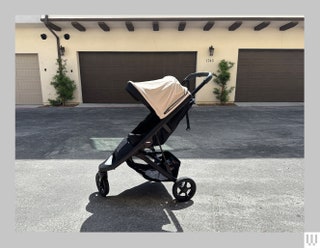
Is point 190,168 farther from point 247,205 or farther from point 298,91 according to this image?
point 298,91

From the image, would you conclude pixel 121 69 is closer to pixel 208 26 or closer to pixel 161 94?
pixel 208 26

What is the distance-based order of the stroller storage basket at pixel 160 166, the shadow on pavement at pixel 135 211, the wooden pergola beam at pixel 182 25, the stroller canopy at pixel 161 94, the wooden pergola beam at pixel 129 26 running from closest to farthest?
the shadow on pavement at pixel 135 211 → the stroller canopy at pixel 161 94 → the stroller storage basket at pixel 160 166 → the wooden pergola beam at pixel 129 26 → the wooden pergola beam at pixel 182 25

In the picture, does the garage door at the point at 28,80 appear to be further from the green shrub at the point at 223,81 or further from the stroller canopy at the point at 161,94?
the stroller canopy at the point at 161,94

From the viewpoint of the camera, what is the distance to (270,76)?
1157 cm

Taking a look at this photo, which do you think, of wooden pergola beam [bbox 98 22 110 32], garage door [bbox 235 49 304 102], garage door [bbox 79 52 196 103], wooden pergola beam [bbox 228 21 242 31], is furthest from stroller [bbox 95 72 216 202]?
garage door [bbox 235 49 304 102]

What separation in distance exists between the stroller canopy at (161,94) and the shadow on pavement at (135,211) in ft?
3.74

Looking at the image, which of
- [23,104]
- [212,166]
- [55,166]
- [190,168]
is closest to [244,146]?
[212,166]

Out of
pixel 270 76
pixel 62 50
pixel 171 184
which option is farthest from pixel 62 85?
pixel 270 76

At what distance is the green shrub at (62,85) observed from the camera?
10.9 meters

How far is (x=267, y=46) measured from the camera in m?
11.1

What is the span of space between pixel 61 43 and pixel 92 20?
2.33 metres

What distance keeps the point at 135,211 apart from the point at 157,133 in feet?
3.40

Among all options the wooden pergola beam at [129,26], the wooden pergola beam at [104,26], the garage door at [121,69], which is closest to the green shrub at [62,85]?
the garage door at [121,69]

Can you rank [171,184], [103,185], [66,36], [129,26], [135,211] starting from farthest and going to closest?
[66,36] → [129,26] → [171,184] → [103,185] → [135,211]
